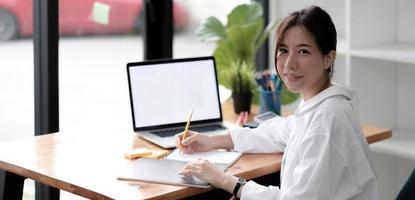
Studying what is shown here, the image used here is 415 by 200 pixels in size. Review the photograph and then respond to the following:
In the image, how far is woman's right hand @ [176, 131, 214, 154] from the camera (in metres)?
2.78

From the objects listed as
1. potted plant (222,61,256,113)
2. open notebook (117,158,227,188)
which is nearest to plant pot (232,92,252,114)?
potted plant (222,61,256,113)

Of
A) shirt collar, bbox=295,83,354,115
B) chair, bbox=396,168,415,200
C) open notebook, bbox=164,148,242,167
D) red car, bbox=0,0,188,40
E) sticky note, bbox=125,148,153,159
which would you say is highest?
red car, bbox=0,0,188,40

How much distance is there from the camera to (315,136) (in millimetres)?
2314

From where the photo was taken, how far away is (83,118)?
365cm

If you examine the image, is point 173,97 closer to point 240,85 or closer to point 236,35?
point 240,85

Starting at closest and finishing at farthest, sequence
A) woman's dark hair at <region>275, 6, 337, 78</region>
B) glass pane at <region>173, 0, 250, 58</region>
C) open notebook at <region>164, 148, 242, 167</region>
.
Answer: woman's dark hair at <region>275, 6, 337, 78</region>, open notebook at <region>164, 148, 242, 167</region>, glass pane at <region>173, 0, 250, 58</region>

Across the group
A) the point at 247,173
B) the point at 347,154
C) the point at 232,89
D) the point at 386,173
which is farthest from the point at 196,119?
the point at 386,173

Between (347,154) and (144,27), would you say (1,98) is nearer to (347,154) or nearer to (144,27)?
(144,27)

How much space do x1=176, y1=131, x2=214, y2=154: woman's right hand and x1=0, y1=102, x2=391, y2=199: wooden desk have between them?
5.0 inches

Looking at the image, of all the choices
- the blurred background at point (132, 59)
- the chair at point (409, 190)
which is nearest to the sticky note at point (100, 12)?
the blurred background at point (132, 59)

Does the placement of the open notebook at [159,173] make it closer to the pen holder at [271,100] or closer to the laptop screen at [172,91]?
the laptop screen at [172,91]

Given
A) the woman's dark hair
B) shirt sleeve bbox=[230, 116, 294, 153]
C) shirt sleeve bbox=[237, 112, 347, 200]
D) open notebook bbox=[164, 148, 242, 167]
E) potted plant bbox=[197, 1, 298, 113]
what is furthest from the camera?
potted plant bbox=[197, 1, 298, 113]

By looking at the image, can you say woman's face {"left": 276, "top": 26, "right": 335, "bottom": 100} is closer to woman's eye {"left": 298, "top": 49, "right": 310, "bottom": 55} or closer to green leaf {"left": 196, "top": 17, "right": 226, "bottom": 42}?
woman's eye {"left": 298, "top": 49, "right": 310, "bottom": 55}

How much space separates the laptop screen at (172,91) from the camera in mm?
3055
